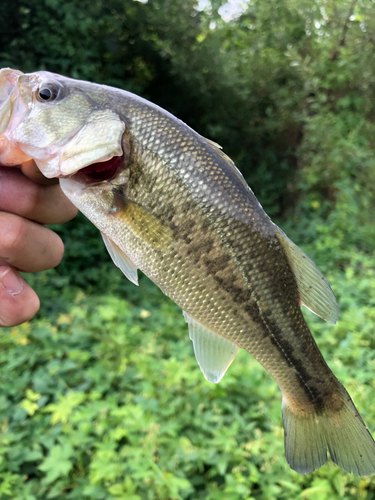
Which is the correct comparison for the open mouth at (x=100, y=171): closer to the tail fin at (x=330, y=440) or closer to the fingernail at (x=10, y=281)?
the fingernail at (x=10, y=281)

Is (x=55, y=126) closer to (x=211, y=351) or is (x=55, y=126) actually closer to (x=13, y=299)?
(x=13, y=299)

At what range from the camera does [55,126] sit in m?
1.01

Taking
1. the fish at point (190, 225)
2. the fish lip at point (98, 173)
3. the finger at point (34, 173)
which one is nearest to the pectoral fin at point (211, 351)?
the fish at point (190, 225)

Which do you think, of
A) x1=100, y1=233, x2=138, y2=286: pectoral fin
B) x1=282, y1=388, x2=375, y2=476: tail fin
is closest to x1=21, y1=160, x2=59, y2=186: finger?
x1=100, y1=233, x2=138, y2=286: pectoral fin

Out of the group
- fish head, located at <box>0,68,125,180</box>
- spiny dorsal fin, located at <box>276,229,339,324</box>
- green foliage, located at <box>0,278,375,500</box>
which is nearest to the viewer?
fish head, located at <box>0,68,125,180</box>

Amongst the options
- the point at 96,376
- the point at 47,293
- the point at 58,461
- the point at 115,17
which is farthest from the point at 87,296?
the point at 115,17

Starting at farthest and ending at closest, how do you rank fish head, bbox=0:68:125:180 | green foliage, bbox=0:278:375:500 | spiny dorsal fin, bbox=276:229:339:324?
green foliage, bbox=0:278:375:500
spiny dorsal fin, bbox=276:229:339:324
fish head, bbox=0:68:125:180

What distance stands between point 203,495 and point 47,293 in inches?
106

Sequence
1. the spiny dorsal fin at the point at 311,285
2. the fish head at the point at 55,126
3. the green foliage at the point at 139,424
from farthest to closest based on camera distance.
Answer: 1. the green foliage at the point at 139,424
2. the spiny dorsal fin at the point at 311,285
3. the fish head at the point at 55,126

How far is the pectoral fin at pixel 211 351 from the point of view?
1.14 metres

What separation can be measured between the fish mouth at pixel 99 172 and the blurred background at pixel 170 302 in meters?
1.42

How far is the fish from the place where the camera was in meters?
1.01

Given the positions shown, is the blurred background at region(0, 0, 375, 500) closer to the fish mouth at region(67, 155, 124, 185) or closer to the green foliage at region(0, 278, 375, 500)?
the green foliage at region(0, 278, 375, 500)

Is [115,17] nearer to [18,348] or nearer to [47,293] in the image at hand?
[47,293]
